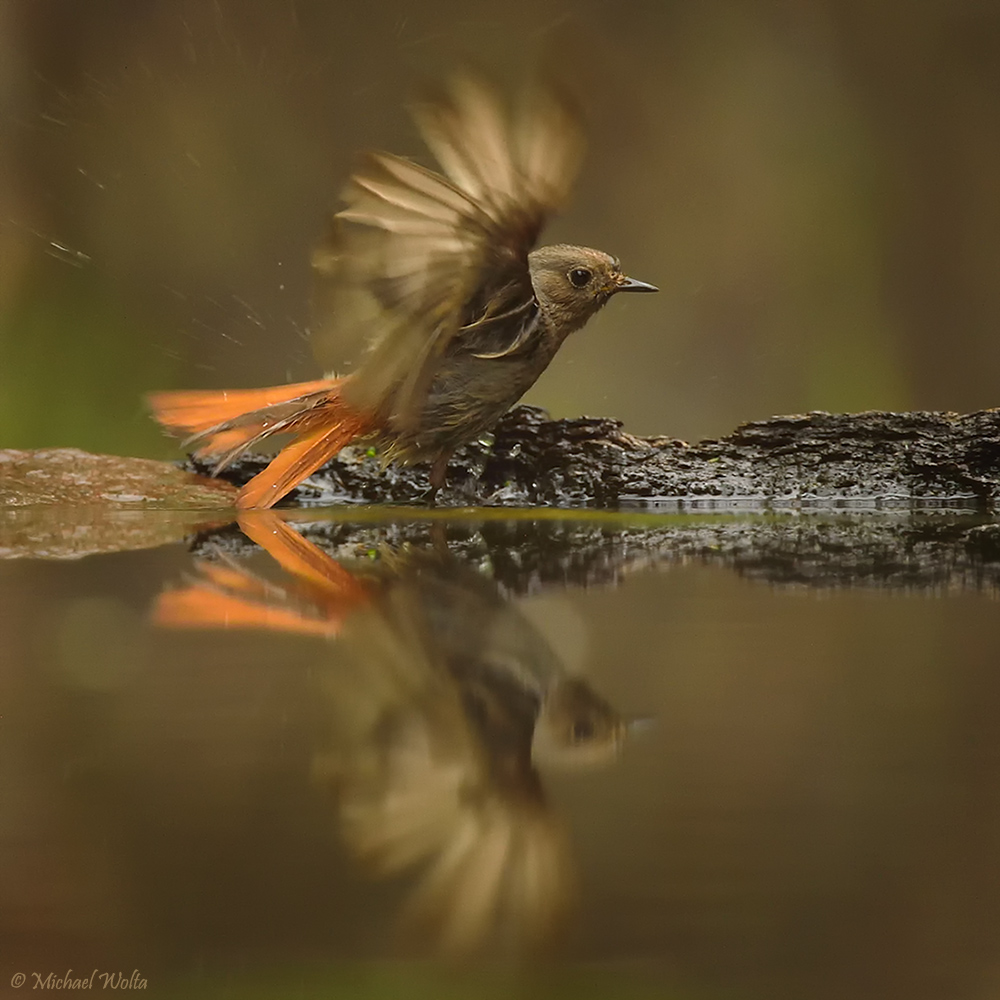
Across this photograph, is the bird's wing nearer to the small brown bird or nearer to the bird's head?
the small brown bird

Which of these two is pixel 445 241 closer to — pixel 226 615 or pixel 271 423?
pixel 271 423

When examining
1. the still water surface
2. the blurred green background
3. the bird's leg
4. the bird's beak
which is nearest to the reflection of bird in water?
the still water surface

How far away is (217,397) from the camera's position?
147 inches

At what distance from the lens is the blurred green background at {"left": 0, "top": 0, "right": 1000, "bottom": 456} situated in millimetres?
5965

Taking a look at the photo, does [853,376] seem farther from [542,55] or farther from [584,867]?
[584,867]

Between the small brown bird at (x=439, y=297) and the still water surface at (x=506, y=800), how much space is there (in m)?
1.44

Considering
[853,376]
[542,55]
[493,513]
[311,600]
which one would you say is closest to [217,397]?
[493,513]

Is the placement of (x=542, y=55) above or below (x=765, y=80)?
below

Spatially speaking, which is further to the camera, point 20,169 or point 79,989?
point 20,169

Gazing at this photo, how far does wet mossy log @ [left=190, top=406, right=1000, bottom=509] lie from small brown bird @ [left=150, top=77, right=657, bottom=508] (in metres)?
0.34

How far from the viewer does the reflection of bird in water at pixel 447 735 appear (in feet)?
2.76

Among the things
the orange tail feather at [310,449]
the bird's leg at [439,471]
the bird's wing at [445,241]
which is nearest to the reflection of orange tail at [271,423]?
the orange tail feather at [310,449]

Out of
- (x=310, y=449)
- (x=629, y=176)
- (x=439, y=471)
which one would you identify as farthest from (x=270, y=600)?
(x=629, y=176)

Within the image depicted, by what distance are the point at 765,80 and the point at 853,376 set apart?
166 cm
